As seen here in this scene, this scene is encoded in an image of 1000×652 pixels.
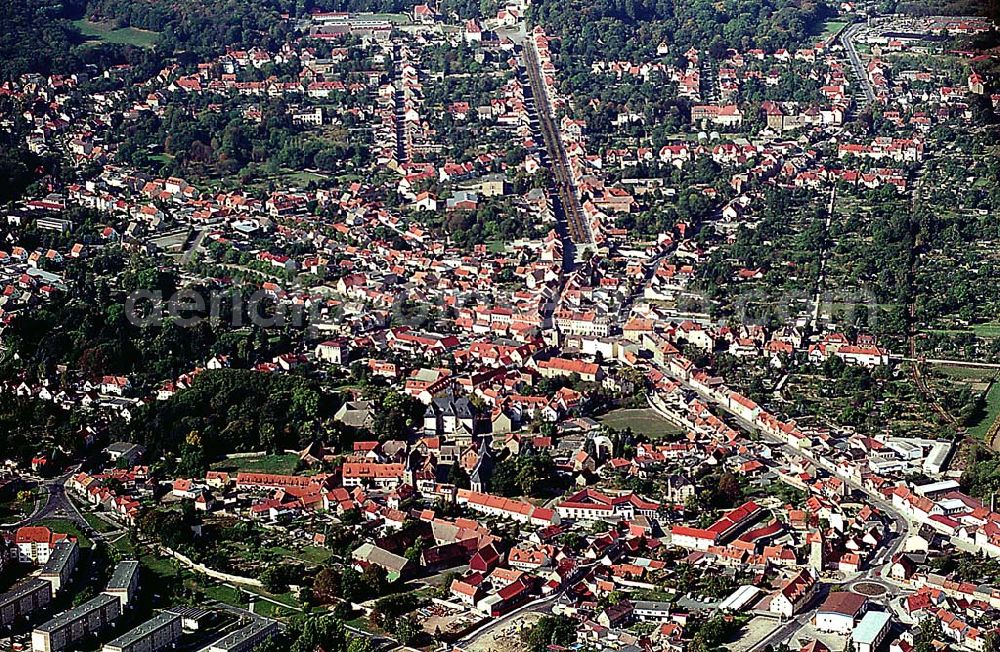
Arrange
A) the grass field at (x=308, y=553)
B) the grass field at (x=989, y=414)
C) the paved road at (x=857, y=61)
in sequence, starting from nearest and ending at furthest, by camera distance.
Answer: the grass field at (x=308, y=553)
the grass field at (x=989, y=414)
the paved road at (x=857, y=61)

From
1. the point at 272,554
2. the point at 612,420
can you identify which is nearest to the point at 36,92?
the point at 612,420

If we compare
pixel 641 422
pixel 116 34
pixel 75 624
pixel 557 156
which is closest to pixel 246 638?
pixel 75 624

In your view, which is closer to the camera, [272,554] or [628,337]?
[272,554]

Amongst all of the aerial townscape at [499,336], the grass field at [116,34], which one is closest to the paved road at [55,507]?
the aerial townscape at [499,336]

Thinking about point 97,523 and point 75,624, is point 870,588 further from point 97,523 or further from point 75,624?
point 97,523

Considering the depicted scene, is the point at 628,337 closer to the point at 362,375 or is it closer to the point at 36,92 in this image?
the point at 362,375

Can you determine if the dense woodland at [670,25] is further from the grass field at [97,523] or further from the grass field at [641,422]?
the grass field at [97,523]
